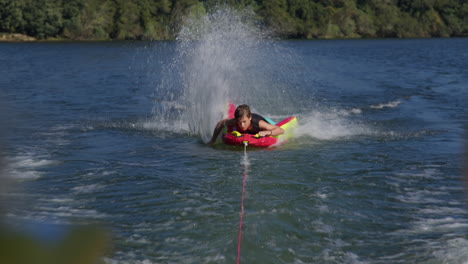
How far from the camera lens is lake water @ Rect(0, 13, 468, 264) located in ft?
17.7

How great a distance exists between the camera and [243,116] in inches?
349

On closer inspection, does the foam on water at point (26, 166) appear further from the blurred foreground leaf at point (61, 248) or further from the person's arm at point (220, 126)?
the person's arm at point (220, 126)

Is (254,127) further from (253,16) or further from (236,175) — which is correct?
(253,16)

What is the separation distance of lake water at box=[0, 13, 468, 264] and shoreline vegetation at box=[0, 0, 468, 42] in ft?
116

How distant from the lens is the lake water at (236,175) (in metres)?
5.40

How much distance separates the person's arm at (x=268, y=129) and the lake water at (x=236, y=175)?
12.1 inches

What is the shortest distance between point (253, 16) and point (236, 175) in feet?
173

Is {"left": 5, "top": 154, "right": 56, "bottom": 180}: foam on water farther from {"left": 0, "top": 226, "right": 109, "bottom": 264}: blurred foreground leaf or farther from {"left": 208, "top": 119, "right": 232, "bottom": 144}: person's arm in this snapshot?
{"left": 208, "top": 119, "right": 232, "bottom": 144}: person's arm

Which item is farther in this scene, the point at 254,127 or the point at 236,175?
the point at 254,127

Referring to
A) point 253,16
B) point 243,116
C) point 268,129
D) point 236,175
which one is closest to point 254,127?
point 268,129

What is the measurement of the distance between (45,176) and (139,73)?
56.9 feet

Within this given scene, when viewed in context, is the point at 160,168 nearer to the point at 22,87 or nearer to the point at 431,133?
the point at 431,133

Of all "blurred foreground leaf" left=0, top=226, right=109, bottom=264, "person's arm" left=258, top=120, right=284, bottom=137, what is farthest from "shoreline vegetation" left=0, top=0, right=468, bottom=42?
"blurred foreground leaf" left=0, top=226, right=109, bottom=264

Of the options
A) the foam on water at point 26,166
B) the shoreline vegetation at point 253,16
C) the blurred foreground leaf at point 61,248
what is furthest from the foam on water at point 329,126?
the shoreline vegetation at point 253,16
